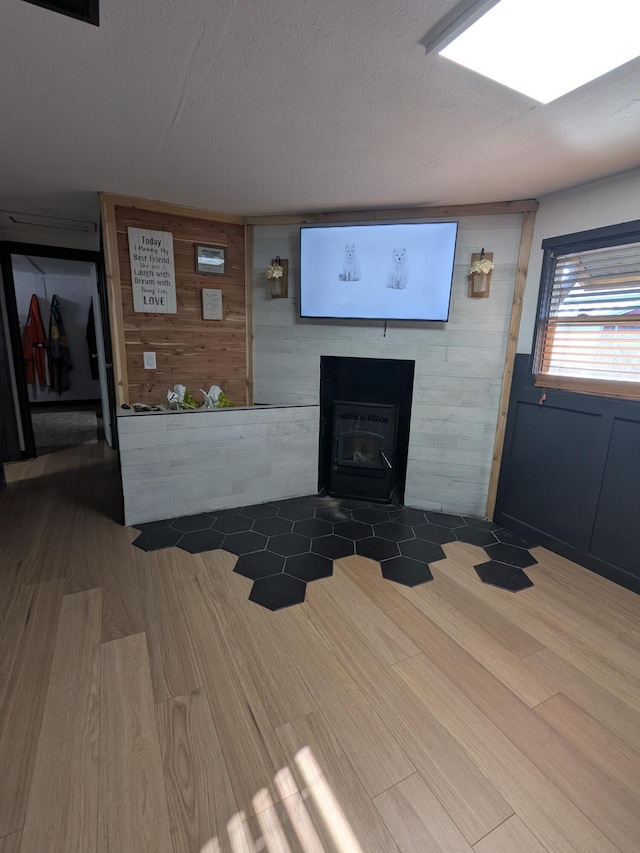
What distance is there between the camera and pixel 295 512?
2.94 m

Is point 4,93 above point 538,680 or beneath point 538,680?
above

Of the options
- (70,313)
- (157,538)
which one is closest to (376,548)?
(157,538)

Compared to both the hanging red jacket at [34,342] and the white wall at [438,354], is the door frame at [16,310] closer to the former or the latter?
the white wall at [438,354]

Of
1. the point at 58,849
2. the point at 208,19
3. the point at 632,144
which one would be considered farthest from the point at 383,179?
the point at 58,849

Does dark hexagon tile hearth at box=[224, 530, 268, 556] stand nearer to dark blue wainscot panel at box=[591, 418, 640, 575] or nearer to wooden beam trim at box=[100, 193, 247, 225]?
dark blue wainscot panel at box=[591, 418, 640, 575]

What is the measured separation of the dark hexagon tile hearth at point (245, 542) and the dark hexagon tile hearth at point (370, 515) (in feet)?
2.51

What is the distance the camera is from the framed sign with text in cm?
276

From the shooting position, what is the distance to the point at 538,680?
1.52m

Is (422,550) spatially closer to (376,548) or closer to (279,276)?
(376,548)

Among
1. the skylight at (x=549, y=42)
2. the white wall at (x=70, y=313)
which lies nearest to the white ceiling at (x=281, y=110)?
the skylight at (x=549, y=42)

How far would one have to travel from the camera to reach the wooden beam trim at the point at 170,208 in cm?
263

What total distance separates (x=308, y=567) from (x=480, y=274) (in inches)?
87.6

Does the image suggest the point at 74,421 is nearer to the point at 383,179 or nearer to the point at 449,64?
the point at 383,179

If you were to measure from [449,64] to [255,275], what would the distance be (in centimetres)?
210
